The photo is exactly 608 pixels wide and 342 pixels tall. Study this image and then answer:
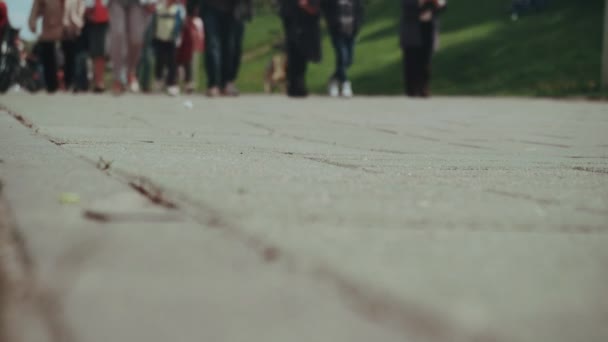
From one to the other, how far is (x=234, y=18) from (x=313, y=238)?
1172 centimetres

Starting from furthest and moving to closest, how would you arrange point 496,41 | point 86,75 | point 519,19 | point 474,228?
point 519,19 < point 496,41 < point 86,75 < point 474,228

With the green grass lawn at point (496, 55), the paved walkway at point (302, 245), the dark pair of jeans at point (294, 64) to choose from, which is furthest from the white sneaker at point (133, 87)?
the paved walkway at point (302, 245)

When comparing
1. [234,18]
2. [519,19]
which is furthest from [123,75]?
[519,19]

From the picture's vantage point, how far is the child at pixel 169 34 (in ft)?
52.0

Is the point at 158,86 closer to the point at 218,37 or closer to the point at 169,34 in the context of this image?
the point at 169,34

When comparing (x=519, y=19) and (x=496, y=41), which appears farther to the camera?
(x=519, y=19)

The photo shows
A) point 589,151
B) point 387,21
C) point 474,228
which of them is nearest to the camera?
point 474,228

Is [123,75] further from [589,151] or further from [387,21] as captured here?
[387,21]

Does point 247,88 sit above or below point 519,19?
below

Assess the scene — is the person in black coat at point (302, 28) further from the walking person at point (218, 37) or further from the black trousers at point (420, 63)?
the black trousers at point (420, 63)

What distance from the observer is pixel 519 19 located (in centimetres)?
3375

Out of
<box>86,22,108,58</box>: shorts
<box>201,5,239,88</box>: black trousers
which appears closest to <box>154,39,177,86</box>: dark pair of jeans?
<box>86,22,108,58</box>: shorts

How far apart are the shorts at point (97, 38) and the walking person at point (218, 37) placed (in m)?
2.43

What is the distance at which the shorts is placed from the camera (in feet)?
52.0
